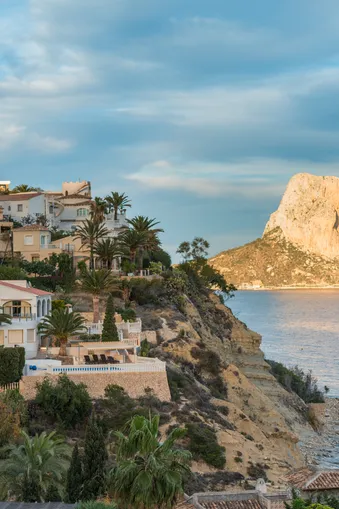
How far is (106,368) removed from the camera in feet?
143

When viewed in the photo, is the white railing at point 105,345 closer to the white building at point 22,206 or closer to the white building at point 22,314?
the white building at point 22,314

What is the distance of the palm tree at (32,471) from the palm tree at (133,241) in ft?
140

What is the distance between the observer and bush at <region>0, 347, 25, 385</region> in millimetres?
41375

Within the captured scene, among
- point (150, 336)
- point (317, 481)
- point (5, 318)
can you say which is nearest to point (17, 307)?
point (5, 318)

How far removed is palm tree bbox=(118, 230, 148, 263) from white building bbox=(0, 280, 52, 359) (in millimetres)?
20982

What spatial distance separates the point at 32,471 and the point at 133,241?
145 feet

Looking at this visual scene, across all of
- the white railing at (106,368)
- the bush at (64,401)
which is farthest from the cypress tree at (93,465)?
the white railing at (106,368)

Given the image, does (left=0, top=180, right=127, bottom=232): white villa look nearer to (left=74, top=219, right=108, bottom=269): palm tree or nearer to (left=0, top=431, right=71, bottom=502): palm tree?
(left=74, top=219, right=108, bottom=269): palm tree

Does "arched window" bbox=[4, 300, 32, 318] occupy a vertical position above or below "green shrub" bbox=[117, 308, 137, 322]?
above

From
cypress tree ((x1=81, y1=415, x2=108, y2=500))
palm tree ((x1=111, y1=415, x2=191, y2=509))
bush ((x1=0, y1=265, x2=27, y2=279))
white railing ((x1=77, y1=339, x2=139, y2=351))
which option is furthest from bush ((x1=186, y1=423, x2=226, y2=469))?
bush ((x1=0, y1=265, x2=27, y2=279))

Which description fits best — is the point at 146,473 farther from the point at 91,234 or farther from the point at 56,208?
the point at 56,208

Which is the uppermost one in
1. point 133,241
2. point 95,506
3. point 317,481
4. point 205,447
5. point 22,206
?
point 22,206

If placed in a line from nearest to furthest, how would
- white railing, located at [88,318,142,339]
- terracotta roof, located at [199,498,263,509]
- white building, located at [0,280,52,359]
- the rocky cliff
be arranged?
terracotta roof, located at [199,498,263,509]
the rocky cliff
white building, located at [0,280,52,359]
white railing, located at [88,318,142,339]

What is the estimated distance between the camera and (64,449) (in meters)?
30.7
